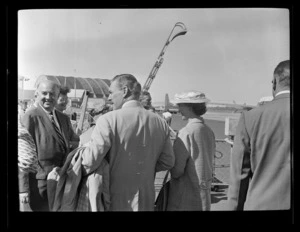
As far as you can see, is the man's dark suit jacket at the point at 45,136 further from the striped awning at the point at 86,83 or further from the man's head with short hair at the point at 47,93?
the striped awning at the point at 86,83

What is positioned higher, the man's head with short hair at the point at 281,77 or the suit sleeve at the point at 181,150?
the man's head with short hair at the point at 281,77

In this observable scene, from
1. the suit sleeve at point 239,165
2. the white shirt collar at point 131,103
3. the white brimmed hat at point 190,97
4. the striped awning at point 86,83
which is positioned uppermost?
the striped awning at point 86,83

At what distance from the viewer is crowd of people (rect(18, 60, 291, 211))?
11.0 feet

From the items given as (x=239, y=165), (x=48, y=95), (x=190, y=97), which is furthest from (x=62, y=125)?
(x=239, y=165)

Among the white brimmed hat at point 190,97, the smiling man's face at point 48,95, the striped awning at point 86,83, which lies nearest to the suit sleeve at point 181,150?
the white brimmed hat at point 190,97

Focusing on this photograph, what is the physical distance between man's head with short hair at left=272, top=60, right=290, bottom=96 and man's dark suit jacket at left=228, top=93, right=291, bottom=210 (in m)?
0.05

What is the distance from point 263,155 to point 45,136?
1.28m

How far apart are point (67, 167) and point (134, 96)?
1.84 ft

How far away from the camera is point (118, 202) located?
3408 millimetres

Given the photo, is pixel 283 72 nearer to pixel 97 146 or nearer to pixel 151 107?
pixel 151 107

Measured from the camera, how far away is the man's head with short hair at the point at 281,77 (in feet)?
11.2

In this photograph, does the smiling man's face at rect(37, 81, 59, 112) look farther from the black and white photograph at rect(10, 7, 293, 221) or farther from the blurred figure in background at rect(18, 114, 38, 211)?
the blurred figure in background at rect(18, 114, 38, 211)
